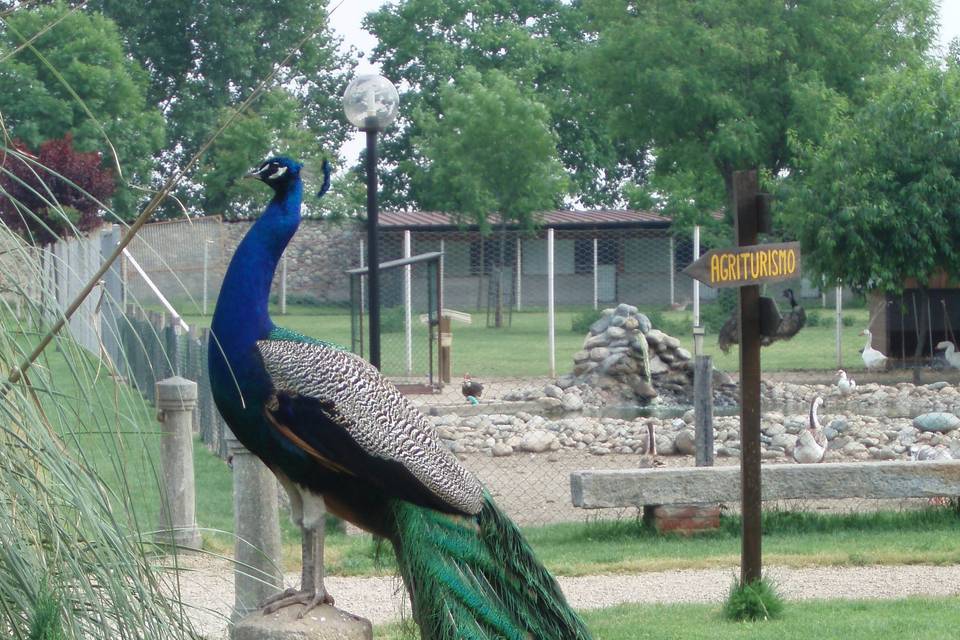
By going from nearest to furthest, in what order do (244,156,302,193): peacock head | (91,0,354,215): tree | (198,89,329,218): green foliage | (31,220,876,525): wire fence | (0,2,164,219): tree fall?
1. (244,156,302,193): peacock head
2. (31,220,876,525): wire fence
3. (0,2,164,219): tree
4. (198,89,329,218): green foliage
5. (91,0,354,215): tree

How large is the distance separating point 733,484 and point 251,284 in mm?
4665

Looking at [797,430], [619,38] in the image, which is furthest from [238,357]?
[619,38]

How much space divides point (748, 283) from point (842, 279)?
13497 mm

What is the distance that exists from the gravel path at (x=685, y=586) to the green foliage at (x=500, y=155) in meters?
24.8

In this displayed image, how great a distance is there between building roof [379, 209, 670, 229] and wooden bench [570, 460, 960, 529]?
23362 millimetres

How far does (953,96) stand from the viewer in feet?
62.1

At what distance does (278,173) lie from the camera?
4.06 metres

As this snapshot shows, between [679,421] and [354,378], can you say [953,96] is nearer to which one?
[679,421]

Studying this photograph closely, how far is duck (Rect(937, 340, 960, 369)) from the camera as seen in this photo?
59.8ft

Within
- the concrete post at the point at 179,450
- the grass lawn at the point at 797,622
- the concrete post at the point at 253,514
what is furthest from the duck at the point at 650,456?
the concrete post at the point at 253,514

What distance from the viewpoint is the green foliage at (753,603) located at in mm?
5812

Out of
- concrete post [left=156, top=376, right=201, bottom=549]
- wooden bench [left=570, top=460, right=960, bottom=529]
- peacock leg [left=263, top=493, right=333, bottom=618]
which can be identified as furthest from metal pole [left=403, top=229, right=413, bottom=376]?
peacock leg [left=263, top=493, right=333, bottom=618]

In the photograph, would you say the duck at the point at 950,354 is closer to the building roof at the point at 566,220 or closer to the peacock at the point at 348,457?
the building roof at the point at 566,220

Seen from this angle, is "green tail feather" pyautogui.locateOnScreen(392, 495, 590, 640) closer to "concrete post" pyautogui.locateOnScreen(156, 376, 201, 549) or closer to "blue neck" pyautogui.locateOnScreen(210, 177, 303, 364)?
"blue neck" pyautogui.locateOnScreen(210, 177, 303, 364)
